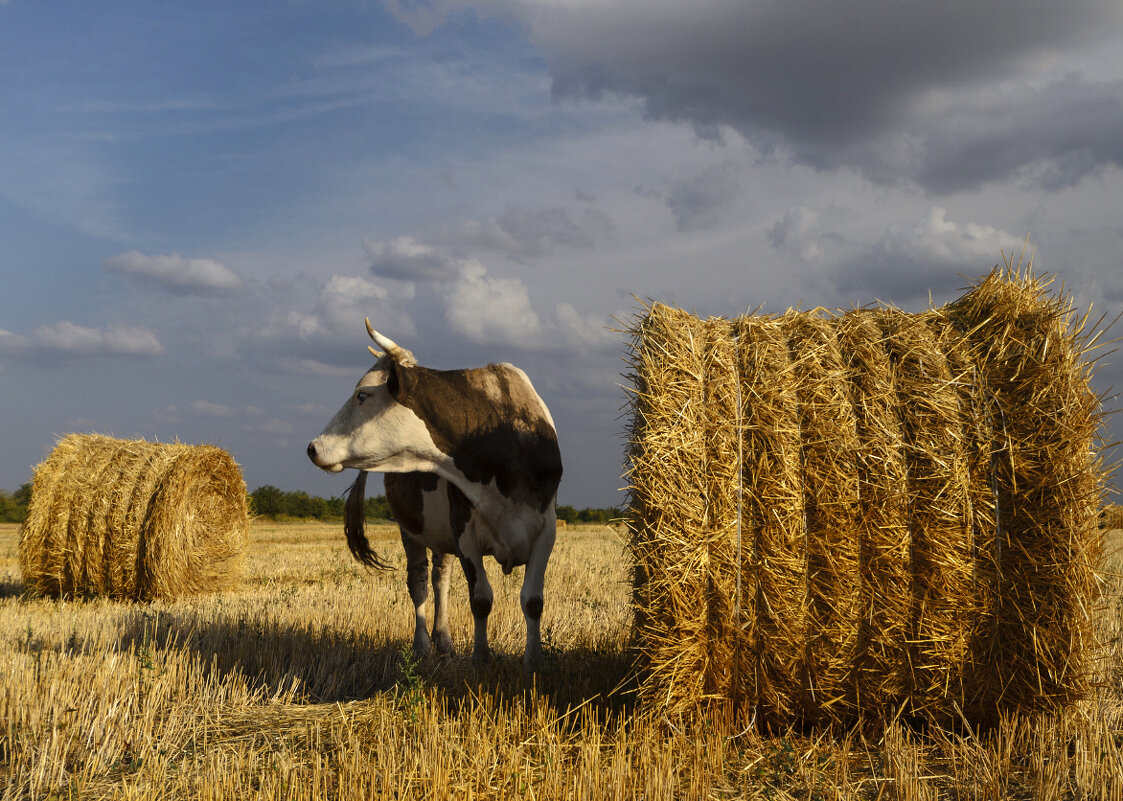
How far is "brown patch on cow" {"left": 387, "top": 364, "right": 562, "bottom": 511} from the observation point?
636 cm

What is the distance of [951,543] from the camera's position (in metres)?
4.71

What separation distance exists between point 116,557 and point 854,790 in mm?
10575

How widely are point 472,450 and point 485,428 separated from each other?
0.21 m

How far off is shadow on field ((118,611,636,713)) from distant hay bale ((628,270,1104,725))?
113 cm

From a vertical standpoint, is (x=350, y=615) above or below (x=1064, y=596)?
below

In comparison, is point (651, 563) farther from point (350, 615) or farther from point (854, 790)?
point (350, 615)

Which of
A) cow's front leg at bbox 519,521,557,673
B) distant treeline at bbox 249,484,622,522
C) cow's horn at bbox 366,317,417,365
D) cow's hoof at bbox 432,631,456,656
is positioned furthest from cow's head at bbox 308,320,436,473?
distant treeline at bbox 249,484,622,522

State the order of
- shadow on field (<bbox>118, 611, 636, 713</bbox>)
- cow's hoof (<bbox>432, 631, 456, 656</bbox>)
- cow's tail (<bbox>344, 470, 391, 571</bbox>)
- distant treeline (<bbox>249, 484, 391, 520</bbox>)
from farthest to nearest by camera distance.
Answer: distant treeline (<bbox>249, 484, 391, 520</bbox>) → cow's tail (<bbox>344, 470, 391, 571</bbox>) → cow's hoof (<bbox>432, 631, 456, 656</bbox>) → shadow on field (<bbox>118, 611, 636, 713</bbox>)

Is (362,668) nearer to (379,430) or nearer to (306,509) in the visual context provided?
(379,430)

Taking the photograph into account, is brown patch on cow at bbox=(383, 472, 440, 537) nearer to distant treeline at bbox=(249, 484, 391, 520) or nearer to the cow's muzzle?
the cow's muzzle

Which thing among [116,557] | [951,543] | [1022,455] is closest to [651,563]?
[951,543]

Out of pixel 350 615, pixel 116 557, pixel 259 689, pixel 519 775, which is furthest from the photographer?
pixel 116 557

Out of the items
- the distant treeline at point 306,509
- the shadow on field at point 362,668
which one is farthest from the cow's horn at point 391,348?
the distant treeline at point 306,509

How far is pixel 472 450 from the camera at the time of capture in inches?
252
